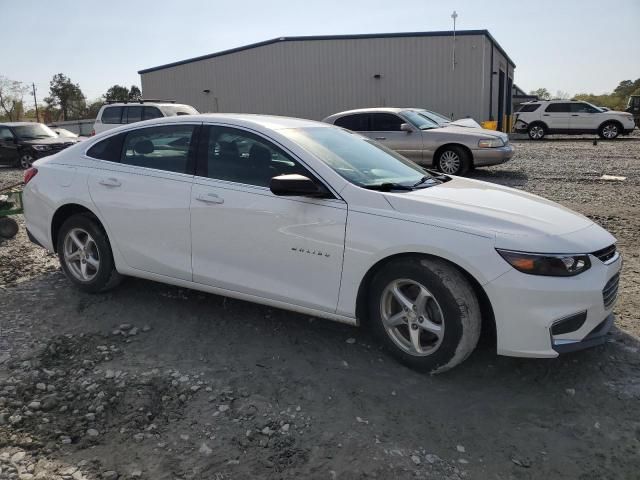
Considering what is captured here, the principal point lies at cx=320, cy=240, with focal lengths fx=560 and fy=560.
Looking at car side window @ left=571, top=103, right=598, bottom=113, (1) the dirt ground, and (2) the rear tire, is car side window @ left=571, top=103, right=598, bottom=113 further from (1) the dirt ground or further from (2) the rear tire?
(1) the dirt ground

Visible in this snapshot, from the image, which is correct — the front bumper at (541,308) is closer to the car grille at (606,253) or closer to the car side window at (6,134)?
the car grille at (606,253)

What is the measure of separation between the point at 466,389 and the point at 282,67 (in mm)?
29796

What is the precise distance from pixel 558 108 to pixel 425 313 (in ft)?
83.9

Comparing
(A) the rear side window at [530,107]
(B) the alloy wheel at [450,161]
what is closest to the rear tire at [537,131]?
(A) the rear side window at [530,107]

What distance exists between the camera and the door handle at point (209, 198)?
396cm

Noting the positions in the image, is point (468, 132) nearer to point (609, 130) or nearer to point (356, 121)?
point (356, 121)

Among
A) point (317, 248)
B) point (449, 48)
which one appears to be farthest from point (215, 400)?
point (449, 48)

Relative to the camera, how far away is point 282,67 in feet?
102

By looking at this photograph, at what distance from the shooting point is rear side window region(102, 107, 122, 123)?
15297mm

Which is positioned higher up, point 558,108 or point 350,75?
point 350,75

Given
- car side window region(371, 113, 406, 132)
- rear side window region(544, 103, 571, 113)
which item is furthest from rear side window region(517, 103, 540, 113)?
car side window region(371, 113, 406, 132)

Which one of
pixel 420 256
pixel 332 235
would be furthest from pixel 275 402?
pixel 420 256

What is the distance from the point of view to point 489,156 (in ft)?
39.5

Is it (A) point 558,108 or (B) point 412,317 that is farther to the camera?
(A) point 558,108
